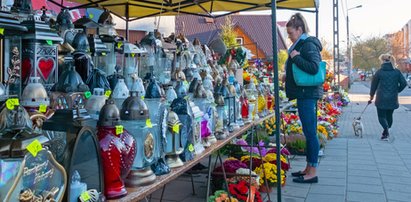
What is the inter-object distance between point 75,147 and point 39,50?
64 cm

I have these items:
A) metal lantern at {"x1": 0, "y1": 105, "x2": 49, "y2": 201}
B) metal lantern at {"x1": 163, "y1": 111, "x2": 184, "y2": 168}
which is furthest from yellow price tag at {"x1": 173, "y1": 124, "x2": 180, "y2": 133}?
metal lantern at {"x1": 0, "y1": 105, "x2": 49, "y2": 201}

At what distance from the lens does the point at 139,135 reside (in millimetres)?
1578

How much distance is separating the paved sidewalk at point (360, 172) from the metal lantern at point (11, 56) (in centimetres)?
300

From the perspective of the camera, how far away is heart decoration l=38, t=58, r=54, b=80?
1664 mm

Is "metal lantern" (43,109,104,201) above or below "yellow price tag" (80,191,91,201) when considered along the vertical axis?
above

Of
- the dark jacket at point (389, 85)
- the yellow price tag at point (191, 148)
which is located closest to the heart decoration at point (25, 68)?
the yellow price tag at point (191, 148)

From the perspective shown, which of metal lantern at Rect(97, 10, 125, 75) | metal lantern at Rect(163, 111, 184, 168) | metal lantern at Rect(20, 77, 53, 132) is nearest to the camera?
metal lantern at Rect(20, 77, 53, 132)

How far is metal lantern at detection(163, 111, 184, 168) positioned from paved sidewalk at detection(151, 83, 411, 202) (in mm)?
2016

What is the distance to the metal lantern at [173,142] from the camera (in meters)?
1.88

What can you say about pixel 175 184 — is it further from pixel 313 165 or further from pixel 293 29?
pixel 293 29

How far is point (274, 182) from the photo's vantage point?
405 centimetres

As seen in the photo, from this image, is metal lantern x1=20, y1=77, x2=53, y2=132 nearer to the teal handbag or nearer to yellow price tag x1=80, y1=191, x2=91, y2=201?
yellow price tag x1=80, y1=191, x2=91, y2=201

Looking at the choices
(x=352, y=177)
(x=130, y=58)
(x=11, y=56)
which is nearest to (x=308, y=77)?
(x=352, y=177)

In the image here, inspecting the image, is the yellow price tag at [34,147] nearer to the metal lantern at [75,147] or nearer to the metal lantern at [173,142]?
the metal lantern at [75,147]
